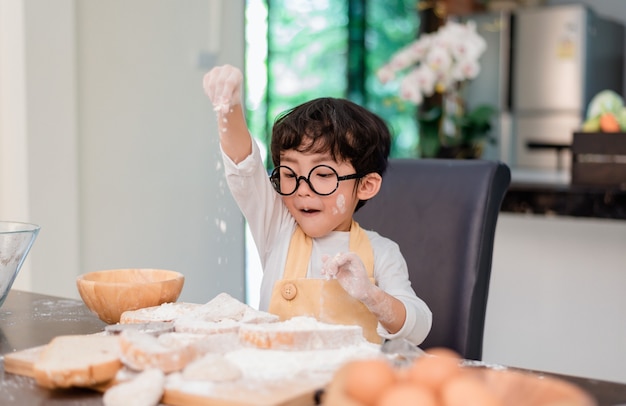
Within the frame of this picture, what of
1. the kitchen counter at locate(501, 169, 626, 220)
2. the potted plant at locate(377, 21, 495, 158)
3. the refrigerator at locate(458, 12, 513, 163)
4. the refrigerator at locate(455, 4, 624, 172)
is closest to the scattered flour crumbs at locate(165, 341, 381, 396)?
the kitchen counter at locate(501, 169, 626, 220)

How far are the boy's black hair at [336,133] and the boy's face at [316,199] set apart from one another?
13 millimetres

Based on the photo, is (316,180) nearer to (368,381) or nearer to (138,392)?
(138,392)

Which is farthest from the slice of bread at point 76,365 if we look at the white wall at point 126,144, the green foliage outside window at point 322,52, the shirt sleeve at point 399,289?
the green foliage outside window at point 322,52

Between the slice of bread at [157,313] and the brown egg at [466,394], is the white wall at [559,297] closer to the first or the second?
the slice of bread at [157,313]

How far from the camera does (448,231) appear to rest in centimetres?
148

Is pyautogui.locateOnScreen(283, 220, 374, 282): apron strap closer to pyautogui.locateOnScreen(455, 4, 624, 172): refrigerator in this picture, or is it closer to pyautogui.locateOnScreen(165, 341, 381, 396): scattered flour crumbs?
pyautogui.locateOnScreen(165, 341, 381, 396): scattered flour crumbs

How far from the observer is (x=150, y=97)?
2.58 meters

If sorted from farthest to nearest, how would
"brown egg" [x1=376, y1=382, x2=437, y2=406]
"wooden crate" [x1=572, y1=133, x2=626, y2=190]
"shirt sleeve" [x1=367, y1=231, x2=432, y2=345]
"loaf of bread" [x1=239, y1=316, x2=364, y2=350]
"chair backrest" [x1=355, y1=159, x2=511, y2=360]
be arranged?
"wooden crate" [x1=572, y1=133, x2=626, y2=190] → "chair backrest" [x1=355, y1=159, x2=511, y2=360] → "shirt sleeve" [x1=367, y1=231, x2=432, y2=345] → "loaf of bread" [x1=239, y1=316, x2=364, y2=350] → "brown egg" [x1=376, y1=382, x2=437, y2=406]

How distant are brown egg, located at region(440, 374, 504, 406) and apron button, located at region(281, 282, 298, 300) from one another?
0.64 metres

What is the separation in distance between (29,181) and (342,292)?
4.10ft

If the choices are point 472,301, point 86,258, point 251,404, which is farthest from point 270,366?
point 86,258

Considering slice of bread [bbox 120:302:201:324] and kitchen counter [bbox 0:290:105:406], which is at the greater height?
slice of bread [bbox 120:302:201:324]

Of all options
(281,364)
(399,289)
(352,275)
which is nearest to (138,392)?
(281,364)

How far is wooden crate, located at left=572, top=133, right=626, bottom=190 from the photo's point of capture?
2.46 m
